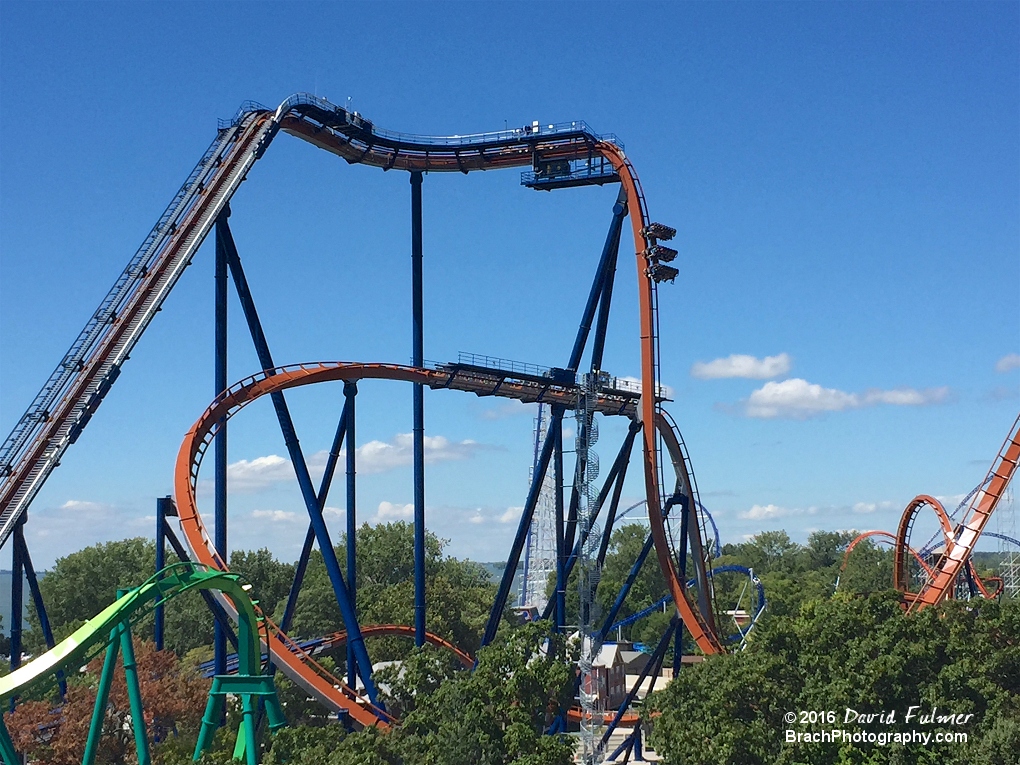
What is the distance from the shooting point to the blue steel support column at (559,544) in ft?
109

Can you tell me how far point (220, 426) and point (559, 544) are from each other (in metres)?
10.1

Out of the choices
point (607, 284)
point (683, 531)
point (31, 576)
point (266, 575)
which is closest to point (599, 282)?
point (607, 284)

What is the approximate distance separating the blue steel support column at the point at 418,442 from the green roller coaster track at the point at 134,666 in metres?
9.03

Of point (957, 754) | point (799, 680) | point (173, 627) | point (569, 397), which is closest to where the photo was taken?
point (957, 754)

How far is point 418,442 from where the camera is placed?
33.6 meters

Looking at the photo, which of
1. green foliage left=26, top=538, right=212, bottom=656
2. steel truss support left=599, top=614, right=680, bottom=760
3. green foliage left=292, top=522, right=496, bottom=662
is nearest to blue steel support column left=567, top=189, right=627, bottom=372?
steel truss support left=599, top=614, right=680, bottom=760

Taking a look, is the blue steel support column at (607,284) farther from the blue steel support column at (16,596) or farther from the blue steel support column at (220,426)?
the blue steel support column at (16,596)

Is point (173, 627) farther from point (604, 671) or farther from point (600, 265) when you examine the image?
point (600, 265)

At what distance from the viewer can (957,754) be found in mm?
21781

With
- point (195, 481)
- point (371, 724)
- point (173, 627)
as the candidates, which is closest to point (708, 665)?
point (371, 724)

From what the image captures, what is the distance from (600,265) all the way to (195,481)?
1372cm

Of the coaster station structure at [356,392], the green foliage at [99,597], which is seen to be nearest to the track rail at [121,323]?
the coaster station structure at [356,392]

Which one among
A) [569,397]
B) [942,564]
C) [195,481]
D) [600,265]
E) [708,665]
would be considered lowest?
[708,665]

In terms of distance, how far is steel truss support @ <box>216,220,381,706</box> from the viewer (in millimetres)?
28781
